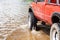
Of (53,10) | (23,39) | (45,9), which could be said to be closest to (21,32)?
(23,39)

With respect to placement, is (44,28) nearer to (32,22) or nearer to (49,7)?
(32,22)

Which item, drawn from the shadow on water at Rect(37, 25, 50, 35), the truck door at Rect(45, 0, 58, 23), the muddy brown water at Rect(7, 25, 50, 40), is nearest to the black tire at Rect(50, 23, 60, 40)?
the truck door at Rect(45, 0, 58, 23)

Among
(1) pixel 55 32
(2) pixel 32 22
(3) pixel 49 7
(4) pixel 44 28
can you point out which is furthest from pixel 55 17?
(4) pixel 44 28

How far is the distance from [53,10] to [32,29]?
148 inches

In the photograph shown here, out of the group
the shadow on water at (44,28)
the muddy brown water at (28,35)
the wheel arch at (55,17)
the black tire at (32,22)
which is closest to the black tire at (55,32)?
the wheel arch at (55,17)

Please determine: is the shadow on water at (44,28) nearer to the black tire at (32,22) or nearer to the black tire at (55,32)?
the black tire at (32,22)

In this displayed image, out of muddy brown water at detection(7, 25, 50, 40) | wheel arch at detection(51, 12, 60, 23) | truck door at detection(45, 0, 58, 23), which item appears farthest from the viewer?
muddy brown water at detection(7, 25, 50, 40)

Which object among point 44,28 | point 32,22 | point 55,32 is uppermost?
point 55,32

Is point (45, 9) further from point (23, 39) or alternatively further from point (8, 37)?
point (8, 37)

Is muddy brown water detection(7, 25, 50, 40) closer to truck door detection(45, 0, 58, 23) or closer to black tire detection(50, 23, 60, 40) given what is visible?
truck door detection(45, 0, 58, 23)

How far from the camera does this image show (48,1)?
25.2 ft

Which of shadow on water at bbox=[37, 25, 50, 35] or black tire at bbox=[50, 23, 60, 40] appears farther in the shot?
shadow on water at bbox=[37, 25, 50, 35]

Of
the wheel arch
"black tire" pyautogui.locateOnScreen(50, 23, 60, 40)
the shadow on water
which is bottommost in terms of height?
the shadow on water

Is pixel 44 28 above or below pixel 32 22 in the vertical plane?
below
